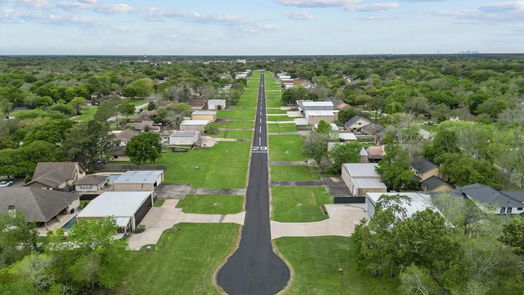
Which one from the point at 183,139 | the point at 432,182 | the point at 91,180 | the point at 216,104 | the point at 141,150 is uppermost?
the point at 216,104

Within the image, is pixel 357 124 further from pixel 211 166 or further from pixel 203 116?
pixel 211 166

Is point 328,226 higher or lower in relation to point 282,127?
lower

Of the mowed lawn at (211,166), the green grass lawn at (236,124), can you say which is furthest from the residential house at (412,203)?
the green grass lawn at (236,124)

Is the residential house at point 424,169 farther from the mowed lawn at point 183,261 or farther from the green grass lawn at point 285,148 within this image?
the mowed lawn at point 183,261

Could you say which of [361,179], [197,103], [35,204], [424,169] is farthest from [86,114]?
[424,169]

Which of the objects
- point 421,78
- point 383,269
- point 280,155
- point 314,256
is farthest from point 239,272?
point 421,78

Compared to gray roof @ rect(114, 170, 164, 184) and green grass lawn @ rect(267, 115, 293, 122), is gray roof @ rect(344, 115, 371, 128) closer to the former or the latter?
green grass lawn @ rect(267, 115, 293, 122)

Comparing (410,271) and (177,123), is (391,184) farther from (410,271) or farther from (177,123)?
(177,123)
